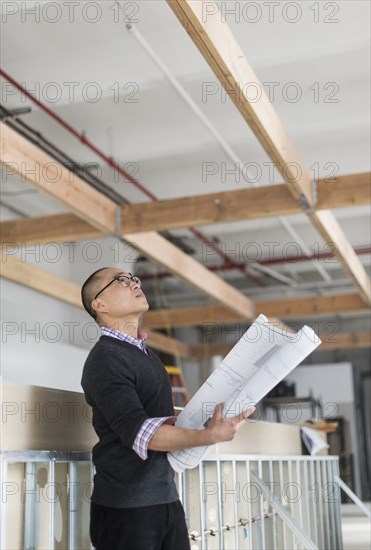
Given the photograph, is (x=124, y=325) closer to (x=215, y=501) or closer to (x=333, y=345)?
(x=215, y=501)

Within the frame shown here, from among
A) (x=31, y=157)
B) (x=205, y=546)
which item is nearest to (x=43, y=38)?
(x=31, y=157)

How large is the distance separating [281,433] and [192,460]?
2999 mm

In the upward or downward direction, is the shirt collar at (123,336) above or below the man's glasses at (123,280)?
below

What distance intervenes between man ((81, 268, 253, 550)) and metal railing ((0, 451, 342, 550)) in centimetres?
25

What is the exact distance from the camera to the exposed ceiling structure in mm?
3580

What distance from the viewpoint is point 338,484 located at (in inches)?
224

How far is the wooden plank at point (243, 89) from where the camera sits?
8.67 feet

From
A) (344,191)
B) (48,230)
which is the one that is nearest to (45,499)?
(344,191)

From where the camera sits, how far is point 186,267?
19.1 feet

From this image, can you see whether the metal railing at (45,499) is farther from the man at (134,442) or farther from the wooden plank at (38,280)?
the wooden plank at (38,280)

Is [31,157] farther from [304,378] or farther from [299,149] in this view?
[304,378]

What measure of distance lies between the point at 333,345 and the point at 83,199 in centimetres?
577

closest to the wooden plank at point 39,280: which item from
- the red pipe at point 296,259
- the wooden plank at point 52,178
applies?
the wooden plank at point 52,178

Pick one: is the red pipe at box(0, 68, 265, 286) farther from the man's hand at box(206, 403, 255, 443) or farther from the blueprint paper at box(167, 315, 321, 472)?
the man's hand at box(206, 403, 255, 443)
